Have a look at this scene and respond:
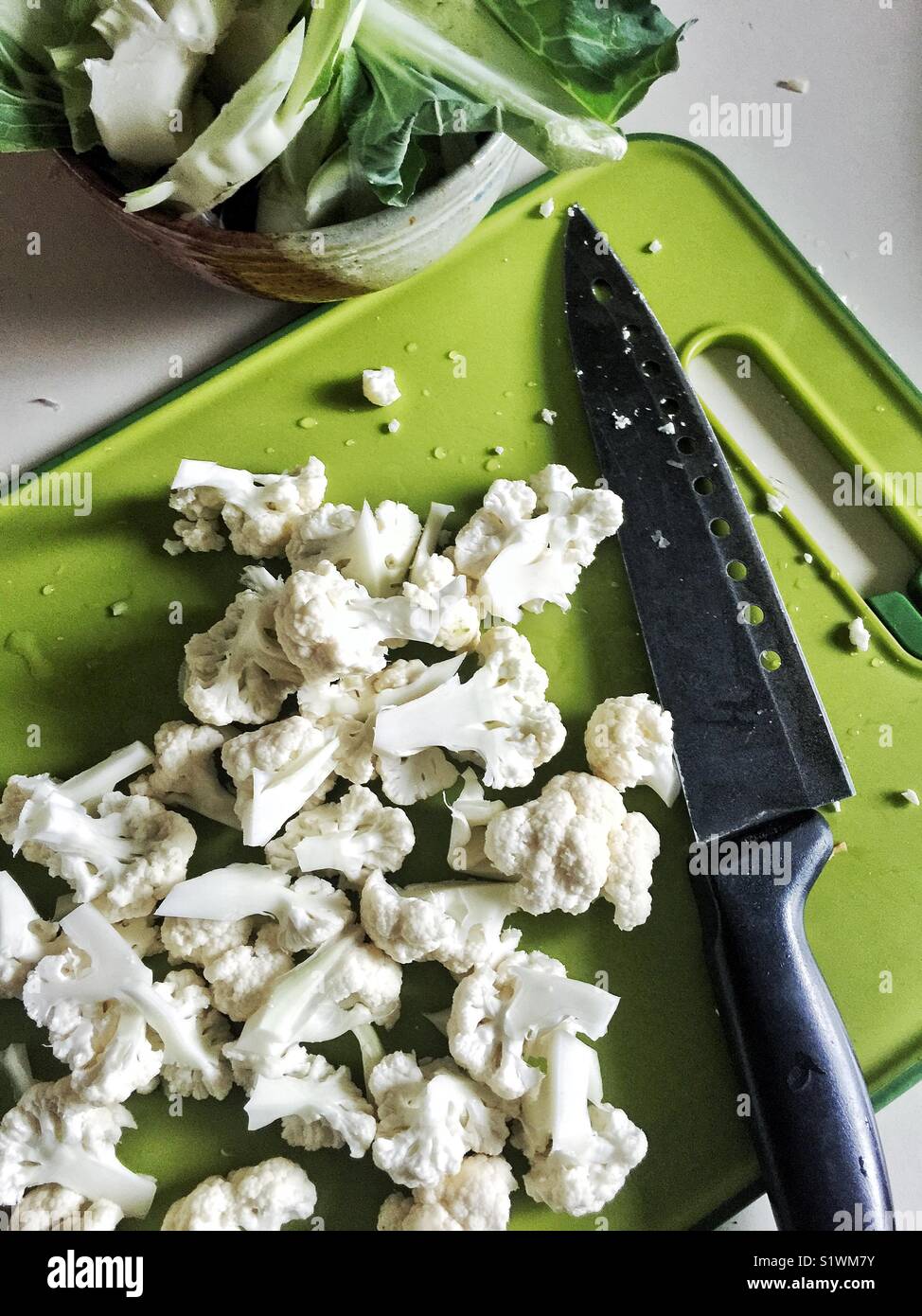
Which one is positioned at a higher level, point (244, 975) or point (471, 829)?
point (471, 829)

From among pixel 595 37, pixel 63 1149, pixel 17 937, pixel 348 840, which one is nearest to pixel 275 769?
pixel 348 840

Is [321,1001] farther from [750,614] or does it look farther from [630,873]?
[750,614]

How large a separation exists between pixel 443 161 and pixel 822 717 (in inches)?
30.6

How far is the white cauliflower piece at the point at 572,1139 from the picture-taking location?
1107mm

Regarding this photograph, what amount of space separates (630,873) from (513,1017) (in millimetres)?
206

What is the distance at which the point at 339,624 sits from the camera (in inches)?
44.1

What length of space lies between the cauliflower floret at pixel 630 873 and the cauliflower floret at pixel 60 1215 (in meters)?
0.66

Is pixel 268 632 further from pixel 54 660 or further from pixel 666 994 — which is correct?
pixel 666 994

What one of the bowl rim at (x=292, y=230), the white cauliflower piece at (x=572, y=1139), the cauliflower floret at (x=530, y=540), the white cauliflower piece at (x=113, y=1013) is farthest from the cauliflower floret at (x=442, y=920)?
Result: the bowl rim at (x=292, y=230)

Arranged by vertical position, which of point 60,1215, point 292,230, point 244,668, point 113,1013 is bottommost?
point 60,1215

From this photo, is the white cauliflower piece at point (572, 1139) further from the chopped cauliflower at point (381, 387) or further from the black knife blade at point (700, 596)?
the chopped cauliflower at point (381, 387)

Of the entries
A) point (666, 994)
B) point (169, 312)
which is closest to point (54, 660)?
point (169, 312)

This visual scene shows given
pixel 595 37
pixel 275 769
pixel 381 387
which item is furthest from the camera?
pixel 381 387

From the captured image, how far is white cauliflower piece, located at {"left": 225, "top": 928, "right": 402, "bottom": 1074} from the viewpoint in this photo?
1116mm
